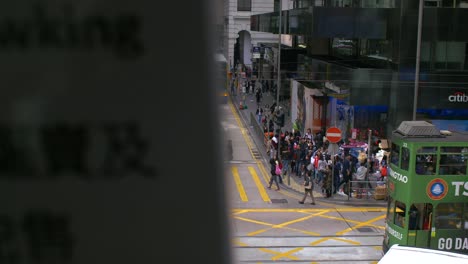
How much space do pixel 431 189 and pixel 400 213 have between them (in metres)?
0.89

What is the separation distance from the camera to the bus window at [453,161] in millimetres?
13883

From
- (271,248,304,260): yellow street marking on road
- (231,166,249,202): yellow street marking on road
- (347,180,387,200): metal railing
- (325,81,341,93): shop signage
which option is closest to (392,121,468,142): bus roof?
(271,248,304,260): yellow street marking on road

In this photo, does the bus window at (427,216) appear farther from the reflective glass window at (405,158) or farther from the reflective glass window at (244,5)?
the reflective glass window at (244,5)

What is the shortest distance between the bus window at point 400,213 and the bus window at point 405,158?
2.80 feet

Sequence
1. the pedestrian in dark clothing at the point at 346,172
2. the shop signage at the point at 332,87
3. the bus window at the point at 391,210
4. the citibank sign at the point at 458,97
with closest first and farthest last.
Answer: the bus window at the point at 391,210 → the pedestrian in dark clothing at the point at 346,172 → the citibank sign at the point at 458,97 → the shop signage at the point at 332,87

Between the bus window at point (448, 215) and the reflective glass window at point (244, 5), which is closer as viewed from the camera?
the bus window at point (448, 215)

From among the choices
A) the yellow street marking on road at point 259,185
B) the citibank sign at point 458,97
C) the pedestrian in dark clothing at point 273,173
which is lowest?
the yellow street marking on road at point 259,185

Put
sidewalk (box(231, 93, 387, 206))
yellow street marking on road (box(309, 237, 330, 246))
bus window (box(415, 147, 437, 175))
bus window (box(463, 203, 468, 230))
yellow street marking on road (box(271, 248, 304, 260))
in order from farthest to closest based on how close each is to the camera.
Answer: sidewalk (box(231, 93, 387, 206))
yellow street marking on road (box(309, 237, 330, 246))
yellow street marking on road (box(271, 248, 304, 260))
bus window (box(463, 203, 468, 230))
bus window (box(415, 147, 437, 175))

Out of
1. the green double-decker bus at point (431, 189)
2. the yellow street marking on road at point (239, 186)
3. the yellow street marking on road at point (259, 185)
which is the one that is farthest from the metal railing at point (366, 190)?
the green double-decker bus at point (431, 189)

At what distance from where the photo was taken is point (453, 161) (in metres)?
14.0

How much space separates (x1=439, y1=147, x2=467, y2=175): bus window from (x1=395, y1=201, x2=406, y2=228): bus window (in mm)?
1116

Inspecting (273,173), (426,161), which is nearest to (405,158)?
(426,161)

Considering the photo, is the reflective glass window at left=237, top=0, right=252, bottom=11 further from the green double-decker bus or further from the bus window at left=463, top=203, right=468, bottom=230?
the bus window at left=463, top=203, right=468, bottom=230

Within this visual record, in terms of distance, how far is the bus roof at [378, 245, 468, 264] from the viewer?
1062 cm
